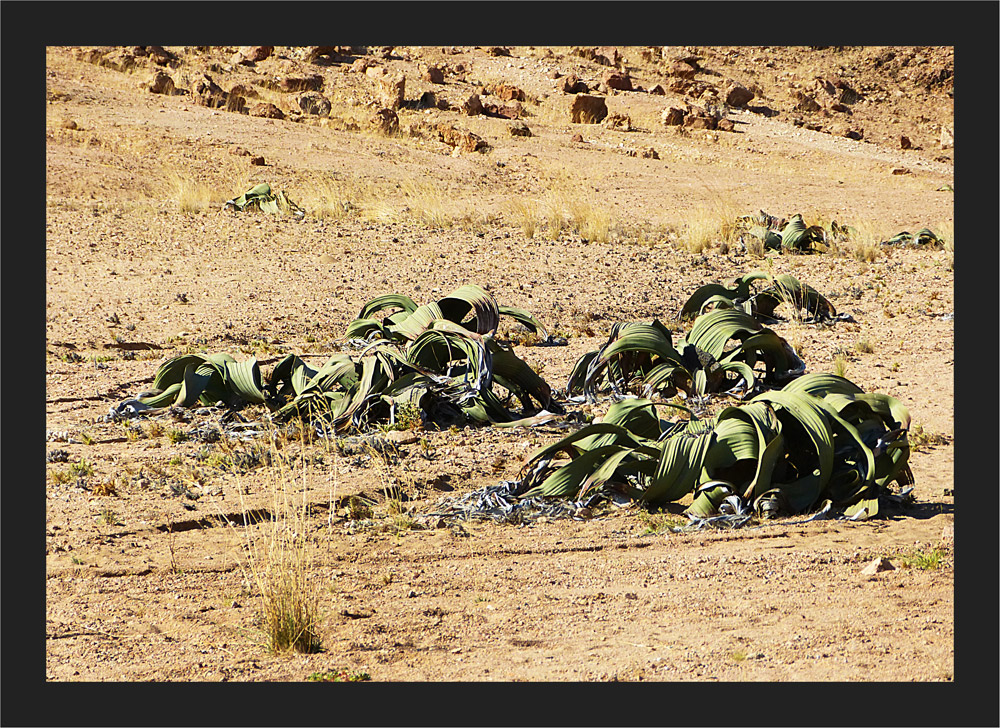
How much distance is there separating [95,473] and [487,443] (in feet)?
6.70

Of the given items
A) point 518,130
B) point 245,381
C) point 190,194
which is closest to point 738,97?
point 518,130

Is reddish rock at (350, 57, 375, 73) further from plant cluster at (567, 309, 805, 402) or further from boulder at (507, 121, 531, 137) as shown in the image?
plant cluster at (567, 309, 805, 402)

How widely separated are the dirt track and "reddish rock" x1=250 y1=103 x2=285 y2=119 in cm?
63

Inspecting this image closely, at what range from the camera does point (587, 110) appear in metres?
23.9

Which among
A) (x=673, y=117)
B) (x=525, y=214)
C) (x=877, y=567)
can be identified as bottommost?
(x=877, y=567)

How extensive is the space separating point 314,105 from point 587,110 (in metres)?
6.26

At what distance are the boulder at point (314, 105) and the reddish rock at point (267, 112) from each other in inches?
34.9

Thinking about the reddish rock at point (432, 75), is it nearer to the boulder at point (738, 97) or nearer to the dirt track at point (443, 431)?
the dirt track at point (443, 431)

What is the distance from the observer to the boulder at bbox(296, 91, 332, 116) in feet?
74.0

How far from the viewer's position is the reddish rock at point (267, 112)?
70.6 feet

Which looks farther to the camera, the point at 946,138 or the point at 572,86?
the point at 946,138

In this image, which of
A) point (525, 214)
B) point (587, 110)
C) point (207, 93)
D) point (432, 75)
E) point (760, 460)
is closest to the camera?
point (760, 460)

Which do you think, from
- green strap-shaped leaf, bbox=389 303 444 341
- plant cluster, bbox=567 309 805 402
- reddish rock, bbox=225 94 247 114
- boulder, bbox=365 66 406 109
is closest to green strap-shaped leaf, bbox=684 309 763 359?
plant cluster, bbox=567 309 805 402

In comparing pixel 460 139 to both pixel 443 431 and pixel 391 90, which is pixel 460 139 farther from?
pixel 443 431
